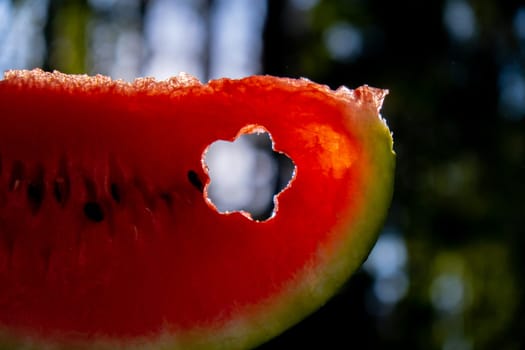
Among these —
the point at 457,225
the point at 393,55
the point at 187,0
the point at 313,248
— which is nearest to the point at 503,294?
the point at 457,225

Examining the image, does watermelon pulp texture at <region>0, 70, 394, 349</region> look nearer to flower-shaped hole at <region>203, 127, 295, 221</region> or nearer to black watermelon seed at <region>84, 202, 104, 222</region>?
black watermelon seed at <region>84, 202, 104, 222</region>

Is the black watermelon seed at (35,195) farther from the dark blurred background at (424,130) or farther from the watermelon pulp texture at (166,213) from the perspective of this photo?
the dark blurred background at (424,130)

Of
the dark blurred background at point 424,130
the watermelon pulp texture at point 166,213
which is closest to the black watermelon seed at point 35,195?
the watermelon pulp texture at point 166,213

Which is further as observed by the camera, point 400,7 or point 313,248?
point 400,7

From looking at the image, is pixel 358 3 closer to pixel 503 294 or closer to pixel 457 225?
pixel 457 225

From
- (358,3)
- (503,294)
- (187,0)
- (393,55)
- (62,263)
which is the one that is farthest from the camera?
(187,0)

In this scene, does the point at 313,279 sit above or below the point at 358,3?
below

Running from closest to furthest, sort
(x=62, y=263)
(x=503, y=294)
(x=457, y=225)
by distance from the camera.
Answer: (x=62, y=263)
(x=503, y=294)
(x=457, y=225)
